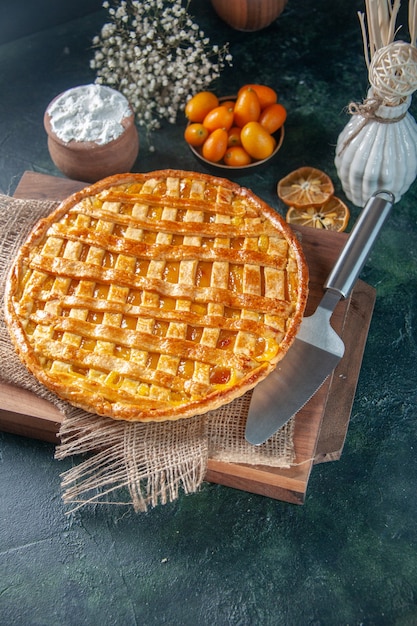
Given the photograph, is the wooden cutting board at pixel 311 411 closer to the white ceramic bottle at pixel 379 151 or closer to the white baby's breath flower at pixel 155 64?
the white ceramic bottle at pixel 379 151

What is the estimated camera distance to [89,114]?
284 cm

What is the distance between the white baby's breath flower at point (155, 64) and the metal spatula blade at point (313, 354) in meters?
1.06

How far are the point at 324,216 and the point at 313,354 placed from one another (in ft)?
2.51

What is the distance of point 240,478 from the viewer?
2.34 m

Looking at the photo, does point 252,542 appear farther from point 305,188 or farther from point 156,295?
point 305,188

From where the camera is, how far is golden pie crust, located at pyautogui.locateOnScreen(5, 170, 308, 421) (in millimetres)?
2246

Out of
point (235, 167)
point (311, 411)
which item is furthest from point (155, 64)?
point (311, 411)

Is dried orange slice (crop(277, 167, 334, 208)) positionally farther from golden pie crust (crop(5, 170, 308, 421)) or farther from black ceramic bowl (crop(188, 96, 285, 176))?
golden pie crust (crop(5, 170, 308, 421))

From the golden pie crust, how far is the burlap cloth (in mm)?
98

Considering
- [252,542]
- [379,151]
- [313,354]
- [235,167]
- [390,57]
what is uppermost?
[390,57]

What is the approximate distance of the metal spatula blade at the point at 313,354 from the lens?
7.45ft

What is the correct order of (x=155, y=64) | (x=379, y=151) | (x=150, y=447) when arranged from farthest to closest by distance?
(x=155, y=64), (x=379, y=151), (x=150, y=447)

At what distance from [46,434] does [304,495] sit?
870mm

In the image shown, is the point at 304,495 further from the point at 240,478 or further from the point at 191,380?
the point at 191,380
